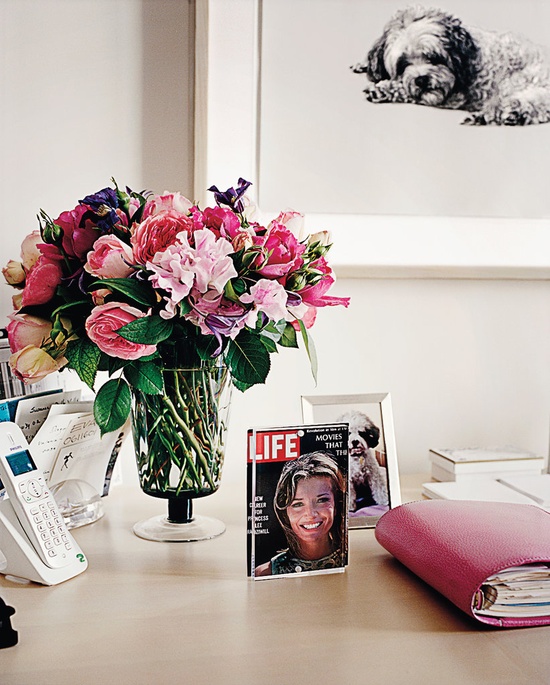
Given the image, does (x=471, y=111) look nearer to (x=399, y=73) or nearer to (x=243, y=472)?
(x=399, y=73)

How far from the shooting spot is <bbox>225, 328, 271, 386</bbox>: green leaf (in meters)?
0.87

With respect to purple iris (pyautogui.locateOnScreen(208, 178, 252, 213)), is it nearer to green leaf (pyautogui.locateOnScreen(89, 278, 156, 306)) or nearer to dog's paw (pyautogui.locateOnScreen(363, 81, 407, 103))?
green leaf (pyautogui.locateOnScreen(89, 278, 156, 306))

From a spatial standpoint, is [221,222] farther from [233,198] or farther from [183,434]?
[183,434]

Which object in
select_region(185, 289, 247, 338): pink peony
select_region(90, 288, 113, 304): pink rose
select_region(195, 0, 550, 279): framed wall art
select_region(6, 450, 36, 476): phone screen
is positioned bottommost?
select_region(6, 450, 36, 476): phone screen

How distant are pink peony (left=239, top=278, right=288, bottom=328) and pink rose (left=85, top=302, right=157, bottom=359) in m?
0.13

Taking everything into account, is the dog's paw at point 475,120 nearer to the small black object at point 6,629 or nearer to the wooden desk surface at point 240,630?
the wooden desk surface at point 240,630

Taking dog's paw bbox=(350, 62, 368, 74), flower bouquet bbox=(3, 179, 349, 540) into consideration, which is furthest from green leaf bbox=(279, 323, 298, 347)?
dog's paw bbox=(350, 62, 368, 74)

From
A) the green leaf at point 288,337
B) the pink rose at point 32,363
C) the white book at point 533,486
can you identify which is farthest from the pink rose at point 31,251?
the white book at point 533,486

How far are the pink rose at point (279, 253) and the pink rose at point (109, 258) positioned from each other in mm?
148

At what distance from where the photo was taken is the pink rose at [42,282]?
0.87 m

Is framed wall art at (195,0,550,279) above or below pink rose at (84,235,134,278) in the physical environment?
above

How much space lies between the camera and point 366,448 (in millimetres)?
1077

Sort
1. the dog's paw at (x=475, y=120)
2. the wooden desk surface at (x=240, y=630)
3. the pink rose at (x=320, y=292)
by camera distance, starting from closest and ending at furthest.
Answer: the wooden desk surface at (x=240, y=630) < the pink rose at (x=320, y=292) < the dog's paw at (x=475, y=120)

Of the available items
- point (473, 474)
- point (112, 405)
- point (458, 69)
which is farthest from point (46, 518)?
point (458, 69)
